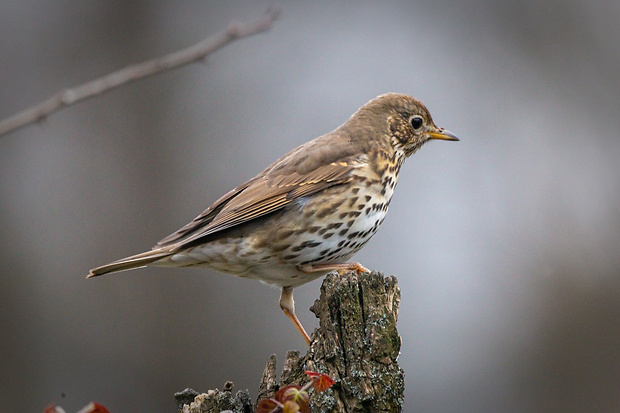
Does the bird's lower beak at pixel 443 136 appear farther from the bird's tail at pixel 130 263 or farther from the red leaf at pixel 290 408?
the red leaf at pixel 290 408

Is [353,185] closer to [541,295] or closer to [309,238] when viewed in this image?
[309,238]

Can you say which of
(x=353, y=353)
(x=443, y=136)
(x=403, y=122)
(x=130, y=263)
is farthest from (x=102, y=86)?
(x=443, y=136)

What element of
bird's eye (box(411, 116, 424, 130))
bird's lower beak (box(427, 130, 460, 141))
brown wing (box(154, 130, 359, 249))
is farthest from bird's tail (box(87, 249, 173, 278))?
bird's lower beak (box(427, 130, 460, 141))

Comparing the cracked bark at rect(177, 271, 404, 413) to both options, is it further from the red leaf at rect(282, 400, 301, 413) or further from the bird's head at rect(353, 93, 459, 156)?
the bird's head at rect(353, 93, 459, 156)

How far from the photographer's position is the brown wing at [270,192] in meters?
4.74

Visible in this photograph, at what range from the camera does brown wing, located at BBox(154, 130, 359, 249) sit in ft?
15.6

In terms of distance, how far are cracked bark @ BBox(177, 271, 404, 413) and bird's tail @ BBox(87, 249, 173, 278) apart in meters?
1.15

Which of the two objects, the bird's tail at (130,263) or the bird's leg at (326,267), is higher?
the bird's tail at (130,263)

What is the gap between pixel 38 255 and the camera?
804 cm

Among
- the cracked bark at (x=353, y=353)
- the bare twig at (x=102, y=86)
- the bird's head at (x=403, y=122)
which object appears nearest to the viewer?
the bare twig at (x=102, y=86)

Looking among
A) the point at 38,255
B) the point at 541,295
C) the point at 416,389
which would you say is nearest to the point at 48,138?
the point at 38,255

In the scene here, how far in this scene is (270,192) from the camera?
192 inches

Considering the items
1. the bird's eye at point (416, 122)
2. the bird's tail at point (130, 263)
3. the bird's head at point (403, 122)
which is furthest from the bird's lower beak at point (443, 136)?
the bird's tail at point (130, 263)

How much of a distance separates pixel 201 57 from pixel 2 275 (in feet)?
19.0
